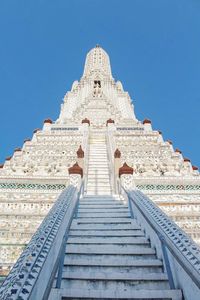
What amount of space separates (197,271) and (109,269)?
1895 mm

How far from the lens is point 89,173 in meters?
12.0

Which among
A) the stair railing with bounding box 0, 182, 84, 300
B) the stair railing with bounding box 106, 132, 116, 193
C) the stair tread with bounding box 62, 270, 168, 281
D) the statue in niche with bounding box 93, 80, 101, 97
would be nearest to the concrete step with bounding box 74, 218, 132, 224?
the stair railing with bounding box 0, 182, 84, 300

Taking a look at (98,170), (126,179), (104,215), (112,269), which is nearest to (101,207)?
(104,215)

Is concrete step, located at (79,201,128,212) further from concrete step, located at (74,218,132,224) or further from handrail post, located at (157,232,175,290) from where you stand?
handrail post, located at (157,232,175,290)

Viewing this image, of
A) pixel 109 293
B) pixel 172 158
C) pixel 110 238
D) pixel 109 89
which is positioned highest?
pixel 109 89

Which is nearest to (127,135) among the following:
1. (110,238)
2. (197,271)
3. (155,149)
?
(155,149)

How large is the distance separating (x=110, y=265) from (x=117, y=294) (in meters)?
0.75

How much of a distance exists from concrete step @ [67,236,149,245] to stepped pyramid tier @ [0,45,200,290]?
5.10 feet

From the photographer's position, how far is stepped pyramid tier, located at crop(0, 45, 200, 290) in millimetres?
8375

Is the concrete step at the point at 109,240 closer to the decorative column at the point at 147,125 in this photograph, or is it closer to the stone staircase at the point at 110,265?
the stone staircase at the point at 110,265

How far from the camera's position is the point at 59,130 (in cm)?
1861

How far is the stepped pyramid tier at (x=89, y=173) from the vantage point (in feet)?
27.5

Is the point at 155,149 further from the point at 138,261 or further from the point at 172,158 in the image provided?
the point at 138,261

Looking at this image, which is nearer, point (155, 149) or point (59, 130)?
point (155, 149)
